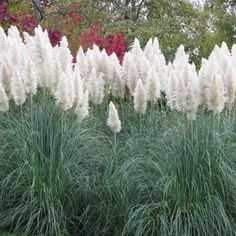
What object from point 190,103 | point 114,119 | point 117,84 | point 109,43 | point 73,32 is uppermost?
point 73,32

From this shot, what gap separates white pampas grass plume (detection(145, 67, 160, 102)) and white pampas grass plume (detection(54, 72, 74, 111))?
103cm

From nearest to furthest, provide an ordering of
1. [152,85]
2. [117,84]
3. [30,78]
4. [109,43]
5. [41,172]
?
[41,172] → [30,78] → [152,85] → [117,84] → [109,43]

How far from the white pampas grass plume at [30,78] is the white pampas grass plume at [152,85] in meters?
1.32

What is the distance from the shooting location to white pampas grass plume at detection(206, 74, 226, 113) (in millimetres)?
6326

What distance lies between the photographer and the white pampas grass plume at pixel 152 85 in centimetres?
700

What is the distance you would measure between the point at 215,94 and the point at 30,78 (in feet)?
6.68

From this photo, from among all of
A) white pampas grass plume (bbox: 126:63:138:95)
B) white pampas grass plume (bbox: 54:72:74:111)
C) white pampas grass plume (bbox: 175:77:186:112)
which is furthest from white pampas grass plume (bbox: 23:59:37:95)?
white pampas grass plume (bbox: 175:77:186:112)

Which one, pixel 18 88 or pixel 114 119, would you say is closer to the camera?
pixel 114 119

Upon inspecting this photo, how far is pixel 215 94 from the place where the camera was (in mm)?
6371

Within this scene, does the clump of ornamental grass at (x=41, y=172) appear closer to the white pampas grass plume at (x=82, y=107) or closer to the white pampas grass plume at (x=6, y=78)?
the white pampas grass plume at (x=82, y=107)

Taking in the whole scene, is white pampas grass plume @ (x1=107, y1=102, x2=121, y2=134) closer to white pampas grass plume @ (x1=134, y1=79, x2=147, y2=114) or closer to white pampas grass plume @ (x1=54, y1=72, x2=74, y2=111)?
white pampas grass plume @ (x1=54, y1=72, x2=74, y2=111)

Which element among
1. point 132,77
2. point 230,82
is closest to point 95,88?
point 132,77

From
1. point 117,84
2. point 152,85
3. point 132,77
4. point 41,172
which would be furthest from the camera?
point 117,84

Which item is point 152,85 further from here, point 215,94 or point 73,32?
point 73,32
